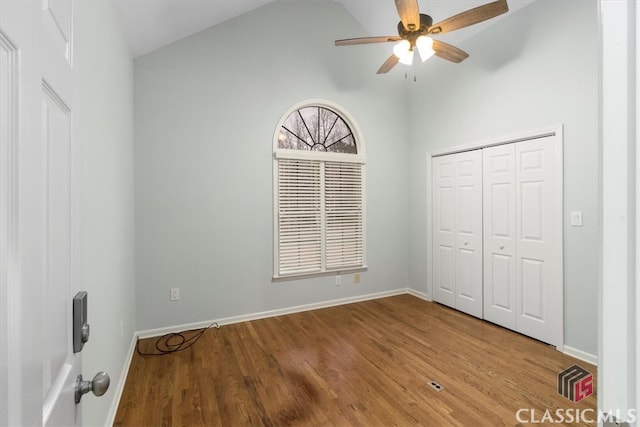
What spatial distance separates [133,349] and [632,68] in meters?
3.45

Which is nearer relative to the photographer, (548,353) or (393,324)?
(548,353)

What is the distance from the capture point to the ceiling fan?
2164 millimetres

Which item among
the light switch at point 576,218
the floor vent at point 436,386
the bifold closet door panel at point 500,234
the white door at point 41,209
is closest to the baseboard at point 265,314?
the bifold closet door panel at point 500,234

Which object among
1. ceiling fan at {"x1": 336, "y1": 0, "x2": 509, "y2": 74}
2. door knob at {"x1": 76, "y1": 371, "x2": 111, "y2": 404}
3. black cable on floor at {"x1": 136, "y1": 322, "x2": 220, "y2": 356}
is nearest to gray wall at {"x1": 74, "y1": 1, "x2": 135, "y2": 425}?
black cable on floor at {"x1": 136, "y1": 322, "x2": 220, "y2": 356}

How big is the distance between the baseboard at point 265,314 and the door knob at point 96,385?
106 inches

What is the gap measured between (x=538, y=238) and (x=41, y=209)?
3.57 m

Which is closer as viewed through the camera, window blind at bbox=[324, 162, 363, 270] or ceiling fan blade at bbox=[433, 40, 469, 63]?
ceiling fan blade at bbox=[433, 40, 469, 63]

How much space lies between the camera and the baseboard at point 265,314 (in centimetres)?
309

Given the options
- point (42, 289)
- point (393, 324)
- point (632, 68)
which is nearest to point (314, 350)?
point (393, 324)

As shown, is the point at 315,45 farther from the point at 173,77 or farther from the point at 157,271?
the point at 157,271

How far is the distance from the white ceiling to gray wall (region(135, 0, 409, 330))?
6.1 inches

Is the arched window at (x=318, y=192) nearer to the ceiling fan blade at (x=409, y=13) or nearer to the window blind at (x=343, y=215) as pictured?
the window blind at (x=343, y=215)

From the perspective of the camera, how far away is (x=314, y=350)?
2773mm

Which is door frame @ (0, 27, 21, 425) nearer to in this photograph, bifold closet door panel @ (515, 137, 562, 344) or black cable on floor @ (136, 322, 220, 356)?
black cable on floor @ (136, 322, 220, 356)
